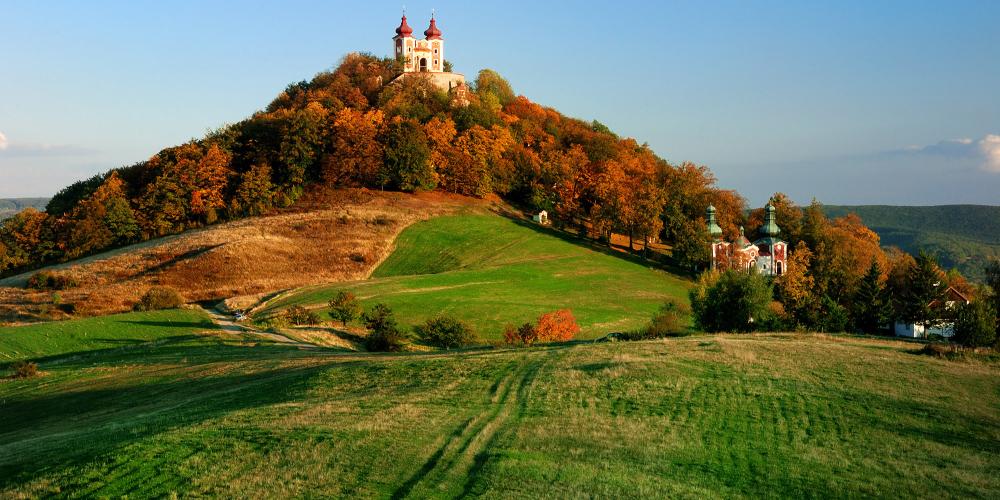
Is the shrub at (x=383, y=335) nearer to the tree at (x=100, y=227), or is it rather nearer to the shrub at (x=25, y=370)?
the shrub at (x=25, y=370)

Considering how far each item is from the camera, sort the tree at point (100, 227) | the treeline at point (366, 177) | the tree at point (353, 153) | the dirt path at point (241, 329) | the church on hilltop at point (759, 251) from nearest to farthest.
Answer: the dirt path at point (241, 329) < the church on hilltop at point (759, 251) < the tree at point (100, 227) < the treeline at point (366, 177) < the tree at point (353, 153)

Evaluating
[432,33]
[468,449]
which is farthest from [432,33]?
[468,449]

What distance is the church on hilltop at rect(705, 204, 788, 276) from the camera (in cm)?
9738

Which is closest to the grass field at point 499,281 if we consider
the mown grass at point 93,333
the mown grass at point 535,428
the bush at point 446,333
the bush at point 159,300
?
the bush at point 446,333

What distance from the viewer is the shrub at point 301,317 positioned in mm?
62812

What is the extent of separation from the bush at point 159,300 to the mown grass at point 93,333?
6739mm

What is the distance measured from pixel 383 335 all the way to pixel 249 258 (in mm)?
39005

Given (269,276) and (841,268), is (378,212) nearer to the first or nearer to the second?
(269,276)

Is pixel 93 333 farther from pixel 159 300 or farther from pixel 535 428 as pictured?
pixel 535 428

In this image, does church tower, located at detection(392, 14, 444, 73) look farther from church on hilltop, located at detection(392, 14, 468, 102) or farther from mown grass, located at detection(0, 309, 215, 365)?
mown grass, located at detection(0, 309, 215, 365)

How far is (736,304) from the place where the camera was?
60.1 metres

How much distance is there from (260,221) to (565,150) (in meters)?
51.4

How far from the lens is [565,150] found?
13038cm

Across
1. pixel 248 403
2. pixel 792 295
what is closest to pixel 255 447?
pixel 248 403
